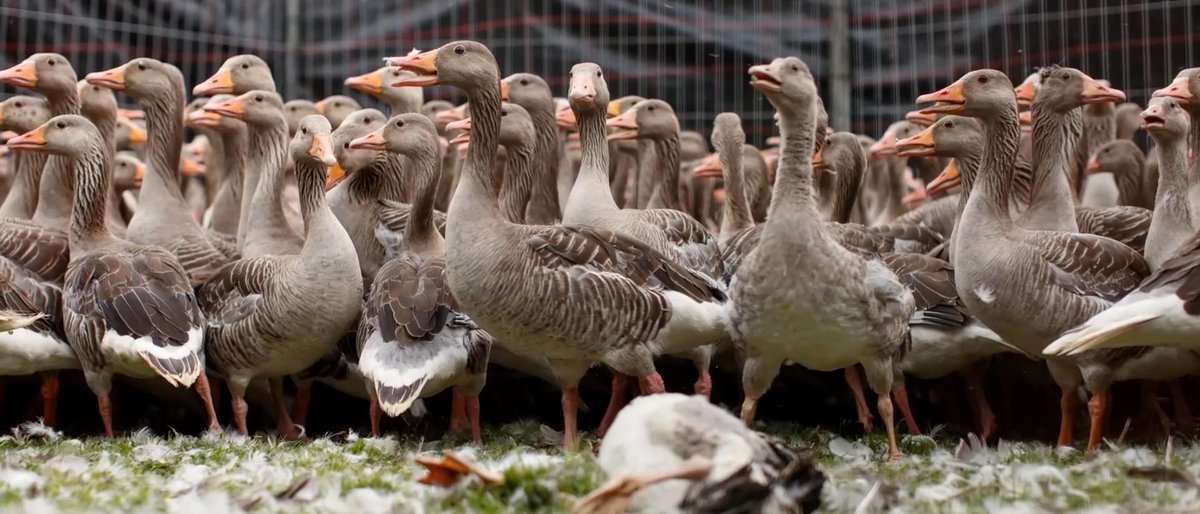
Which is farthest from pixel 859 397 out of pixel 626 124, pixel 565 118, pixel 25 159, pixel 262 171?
pixel 25 159

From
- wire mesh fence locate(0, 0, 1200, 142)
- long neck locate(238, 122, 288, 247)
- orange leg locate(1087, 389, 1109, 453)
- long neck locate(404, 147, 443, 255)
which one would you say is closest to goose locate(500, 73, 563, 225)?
long neck locate(404, 147, 443, 255)

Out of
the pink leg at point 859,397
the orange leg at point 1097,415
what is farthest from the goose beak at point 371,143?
the orange leg at point 1097,415

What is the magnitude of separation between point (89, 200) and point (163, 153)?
135 cm

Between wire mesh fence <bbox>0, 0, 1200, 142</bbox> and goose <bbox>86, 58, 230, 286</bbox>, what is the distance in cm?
324

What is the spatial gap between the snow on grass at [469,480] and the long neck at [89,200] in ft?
6.56

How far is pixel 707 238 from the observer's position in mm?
9773

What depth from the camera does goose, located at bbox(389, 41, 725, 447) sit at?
750 centimetres

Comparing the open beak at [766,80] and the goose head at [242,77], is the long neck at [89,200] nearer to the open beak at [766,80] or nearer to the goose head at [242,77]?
the goose head at [242,77]

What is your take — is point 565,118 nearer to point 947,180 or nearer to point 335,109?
point 335,109

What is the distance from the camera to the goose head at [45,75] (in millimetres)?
10344

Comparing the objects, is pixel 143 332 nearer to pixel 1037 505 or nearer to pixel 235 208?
pixel 235 208

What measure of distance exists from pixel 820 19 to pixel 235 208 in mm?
5173

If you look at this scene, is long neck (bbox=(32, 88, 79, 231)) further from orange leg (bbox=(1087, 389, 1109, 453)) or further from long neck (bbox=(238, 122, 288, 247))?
orange leg (bbox=(1087, 389, 1109, 453))

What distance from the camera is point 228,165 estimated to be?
11398 millimetres
